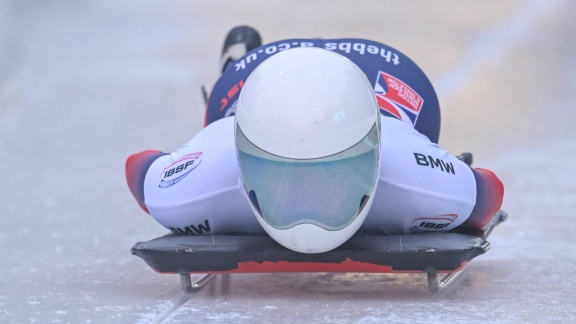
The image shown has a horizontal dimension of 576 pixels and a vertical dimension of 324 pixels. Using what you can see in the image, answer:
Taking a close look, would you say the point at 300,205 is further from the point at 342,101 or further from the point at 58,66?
the point at 58,66

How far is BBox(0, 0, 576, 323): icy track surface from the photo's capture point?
3135mm

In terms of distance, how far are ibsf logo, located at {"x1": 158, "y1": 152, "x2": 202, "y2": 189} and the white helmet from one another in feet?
1.52

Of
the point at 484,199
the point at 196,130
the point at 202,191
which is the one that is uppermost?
the point at 196,130

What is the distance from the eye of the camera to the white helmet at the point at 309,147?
2.80 metres

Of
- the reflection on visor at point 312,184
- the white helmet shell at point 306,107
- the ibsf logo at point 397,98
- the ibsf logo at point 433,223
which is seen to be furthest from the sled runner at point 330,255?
the ibsf logo at point 397,98

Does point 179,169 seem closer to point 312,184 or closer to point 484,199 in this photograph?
point 312,184

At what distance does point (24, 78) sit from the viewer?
8.10 m

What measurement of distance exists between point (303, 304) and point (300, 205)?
372mm

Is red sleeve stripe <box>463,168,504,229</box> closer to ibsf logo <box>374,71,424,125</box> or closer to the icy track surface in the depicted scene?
the icy track surface

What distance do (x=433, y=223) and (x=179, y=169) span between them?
2.70 ft

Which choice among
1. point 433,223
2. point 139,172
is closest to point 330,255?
point 433,223

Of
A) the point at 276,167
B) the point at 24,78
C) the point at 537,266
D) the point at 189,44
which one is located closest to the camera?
the point at 276,167

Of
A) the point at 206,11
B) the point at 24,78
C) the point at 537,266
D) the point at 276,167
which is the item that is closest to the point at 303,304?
the point at 276,167

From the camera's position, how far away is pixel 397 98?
3.80 meters
